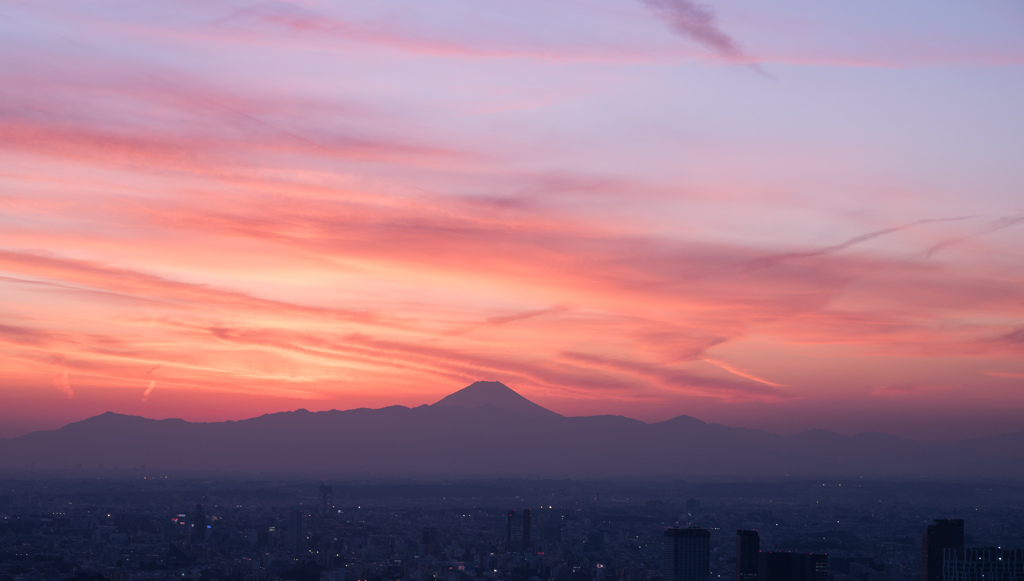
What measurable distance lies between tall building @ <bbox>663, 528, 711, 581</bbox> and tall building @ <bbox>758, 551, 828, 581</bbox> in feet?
27.5

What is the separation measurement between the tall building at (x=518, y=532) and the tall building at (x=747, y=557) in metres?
33.0

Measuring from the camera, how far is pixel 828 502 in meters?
170

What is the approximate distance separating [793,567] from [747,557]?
652cm

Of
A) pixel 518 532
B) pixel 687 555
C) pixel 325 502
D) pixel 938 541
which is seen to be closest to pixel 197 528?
pixel 518 532

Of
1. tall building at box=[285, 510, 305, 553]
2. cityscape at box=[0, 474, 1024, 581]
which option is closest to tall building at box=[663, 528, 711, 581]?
cityscape at box=[0, 474, 1024, 581]

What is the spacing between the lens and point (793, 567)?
7244 centimetres

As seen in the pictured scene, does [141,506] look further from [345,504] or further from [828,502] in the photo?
[828,502]

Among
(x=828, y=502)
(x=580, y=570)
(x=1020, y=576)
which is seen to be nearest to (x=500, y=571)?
(x=580, y=570)

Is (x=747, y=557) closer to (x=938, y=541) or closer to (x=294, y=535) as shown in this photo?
(x=938, y=541)

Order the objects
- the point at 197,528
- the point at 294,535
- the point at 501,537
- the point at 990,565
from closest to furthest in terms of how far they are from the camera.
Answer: the point at 990,565 < the point at 294,535 < the point at 197,528 < the point at 501,537

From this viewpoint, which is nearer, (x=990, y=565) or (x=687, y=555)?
(x=990, y=565)

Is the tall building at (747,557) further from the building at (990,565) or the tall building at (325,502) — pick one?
the tall building at (325,502)

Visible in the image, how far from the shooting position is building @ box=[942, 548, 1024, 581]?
59000 mm

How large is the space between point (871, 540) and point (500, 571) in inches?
1650
